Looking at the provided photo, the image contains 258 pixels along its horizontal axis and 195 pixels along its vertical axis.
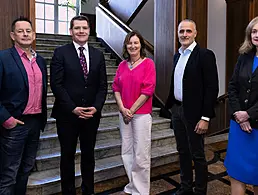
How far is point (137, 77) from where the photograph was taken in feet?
7.09

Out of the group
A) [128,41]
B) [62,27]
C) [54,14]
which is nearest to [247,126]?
[128,41]

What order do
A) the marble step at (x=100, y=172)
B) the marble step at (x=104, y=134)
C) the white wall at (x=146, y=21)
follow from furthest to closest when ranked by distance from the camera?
1. the white wall at (x=146, y=21)
2. the marble step at (x=104, y=134)
3. the marble step at (x=100, y=172)

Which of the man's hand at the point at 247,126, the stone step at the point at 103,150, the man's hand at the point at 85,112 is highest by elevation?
the man's hand at the point at 85,112

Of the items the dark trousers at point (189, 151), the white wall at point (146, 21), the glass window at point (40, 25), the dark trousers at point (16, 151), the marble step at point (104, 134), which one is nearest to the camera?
the dark trousers at point (16, 151)

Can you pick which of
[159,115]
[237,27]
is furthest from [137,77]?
[237,27]

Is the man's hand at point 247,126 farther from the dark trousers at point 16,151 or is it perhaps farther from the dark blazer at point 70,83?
the dark trousers at point 16,151

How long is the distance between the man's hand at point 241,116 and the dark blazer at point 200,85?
358mm

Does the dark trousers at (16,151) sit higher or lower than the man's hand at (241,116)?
lower

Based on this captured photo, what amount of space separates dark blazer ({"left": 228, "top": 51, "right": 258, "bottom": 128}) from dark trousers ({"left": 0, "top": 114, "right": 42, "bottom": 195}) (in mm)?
1357

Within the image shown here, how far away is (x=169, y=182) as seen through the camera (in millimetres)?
2730

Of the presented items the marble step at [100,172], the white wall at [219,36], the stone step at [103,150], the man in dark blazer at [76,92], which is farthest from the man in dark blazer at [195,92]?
the white wall at [219,36]

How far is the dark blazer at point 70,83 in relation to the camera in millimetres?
1975

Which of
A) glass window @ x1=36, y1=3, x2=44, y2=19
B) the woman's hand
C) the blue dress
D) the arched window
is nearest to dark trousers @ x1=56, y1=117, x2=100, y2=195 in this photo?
the woman's hand

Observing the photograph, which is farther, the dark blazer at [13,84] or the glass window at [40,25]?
the glass window at [40,25]
